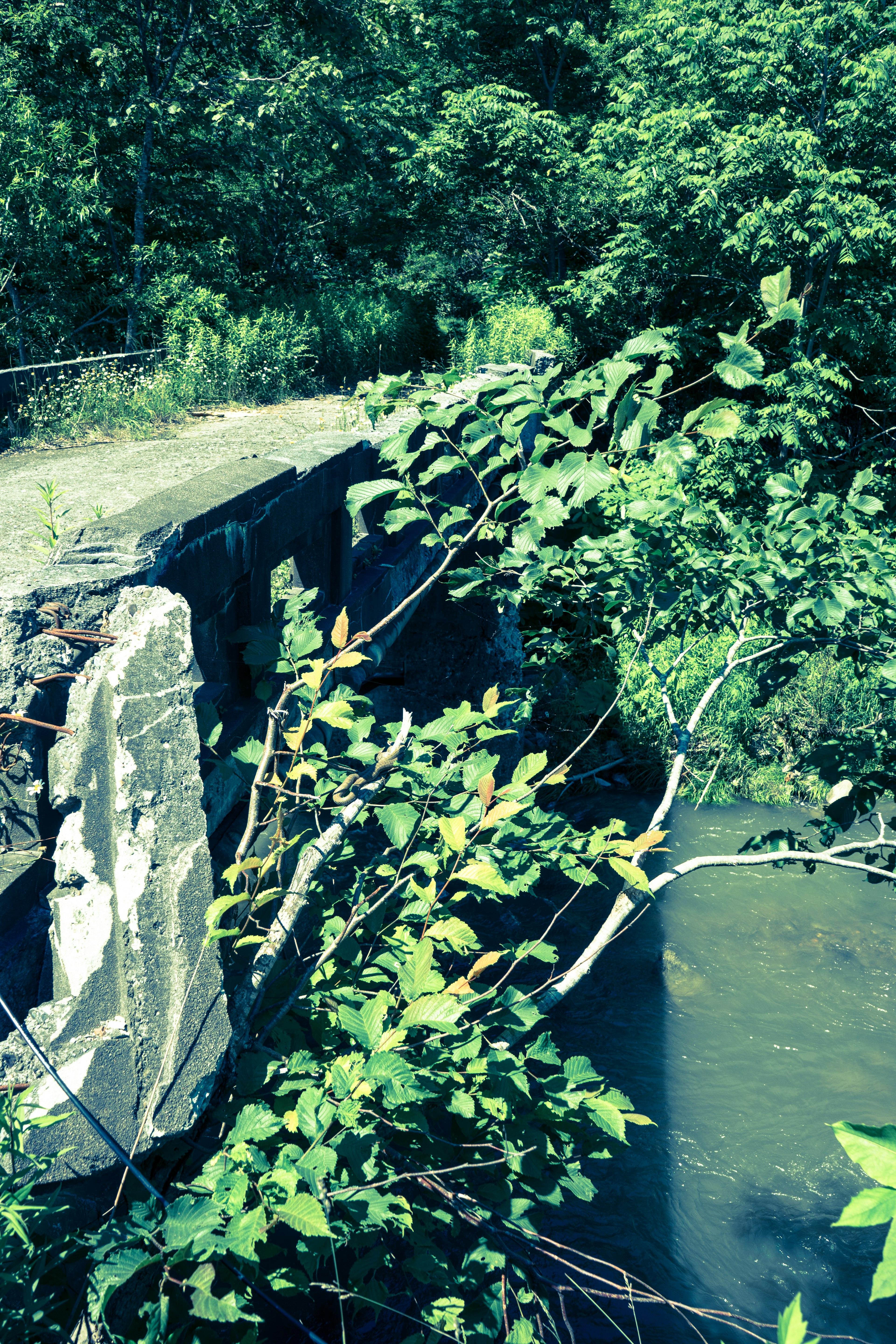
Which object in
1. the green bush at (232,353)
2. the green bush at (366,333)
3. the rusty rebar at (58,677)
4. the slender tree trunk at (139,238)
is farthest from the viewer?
the green bush at (366,333)

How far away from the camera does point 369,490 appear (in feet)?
11.0

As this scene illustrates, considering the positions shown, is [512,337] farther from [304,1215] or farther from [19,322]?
[304,1215]

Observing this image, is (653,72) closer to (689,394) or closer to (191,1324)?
(689,394)

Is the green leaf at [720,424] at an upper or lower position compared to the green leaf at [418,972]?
upper

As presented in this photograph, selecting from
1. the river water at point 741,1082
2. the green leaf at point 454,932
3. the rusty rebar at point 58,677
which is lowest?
the river water at point 741,1082

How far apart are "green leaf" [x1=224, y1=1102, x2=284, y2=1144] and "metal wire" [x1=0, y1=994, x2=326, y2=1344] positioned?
0.58 feet

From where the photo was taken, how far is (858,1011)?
767 centimetres

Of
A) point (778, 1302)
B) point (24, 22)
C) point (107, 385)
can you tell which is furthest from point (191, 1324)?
point (24, 22)

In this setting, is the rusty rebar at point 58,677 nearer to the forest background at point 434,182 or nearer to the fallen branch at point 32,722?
the fallen branch at point 32,722

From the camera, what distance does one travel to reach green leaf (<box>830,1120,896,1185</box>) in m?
1.00

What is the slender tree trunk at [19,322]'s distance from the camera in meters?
10.2

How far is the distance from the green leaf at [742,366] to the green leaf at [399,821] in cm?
159

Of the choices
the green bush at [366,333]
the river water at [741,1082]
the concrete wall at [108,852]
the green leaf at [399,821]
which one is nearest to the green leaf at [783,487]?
the green leaf at [399,821]

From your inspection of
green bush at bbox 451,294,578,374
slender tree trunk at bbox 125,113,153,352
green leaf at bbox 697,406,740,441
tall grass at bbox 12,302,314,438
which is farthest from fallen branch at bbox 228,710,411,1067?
Result: green bush at bbox 451,294,578,374
